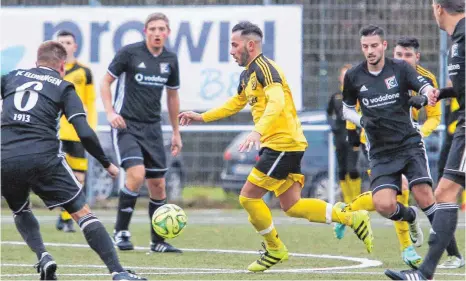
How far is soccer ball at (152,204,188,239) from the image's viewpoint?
33.4ft

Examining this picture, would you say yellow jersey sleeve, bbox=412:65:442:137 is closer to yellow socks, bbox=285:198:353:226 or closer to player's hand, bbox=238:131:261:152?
yellow socks, bbox=285:198:353:226

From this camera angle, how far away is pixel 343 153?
17.4m

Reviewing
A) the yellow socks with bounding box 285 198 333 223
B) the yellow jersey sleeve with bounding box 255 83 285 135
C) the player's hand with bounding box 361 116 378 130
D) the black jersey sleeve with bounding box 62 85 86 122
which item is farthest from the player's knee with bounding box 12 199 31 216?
the player's hand with bounding box 361 116 378 130

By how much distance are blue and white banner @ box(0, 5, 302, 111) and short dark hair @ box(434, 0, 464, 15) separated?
35.7 ft

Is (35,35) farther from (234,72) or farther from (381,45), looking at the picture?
(381,45)

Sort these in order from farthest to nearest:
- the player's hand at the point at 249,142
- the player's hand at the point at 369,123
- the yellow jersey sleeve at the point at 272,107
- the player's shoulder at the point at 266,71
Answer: the player's hand at the point at 369,123
the player's shoulder at the point at 266,71
the yellow jersey sleeve at the point at 272,107
the player's hand at the point at 249,142

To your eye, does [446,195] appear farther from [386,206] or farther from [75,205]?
[75,205]

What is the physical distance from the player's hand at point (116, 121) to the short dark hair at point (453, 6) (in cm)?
427

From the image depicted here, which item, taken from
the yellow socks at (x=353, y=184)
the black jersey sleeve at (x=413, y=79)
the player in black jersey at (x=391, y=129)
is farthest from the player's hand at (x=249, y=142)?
the yellow socks at (x=353, y=184)

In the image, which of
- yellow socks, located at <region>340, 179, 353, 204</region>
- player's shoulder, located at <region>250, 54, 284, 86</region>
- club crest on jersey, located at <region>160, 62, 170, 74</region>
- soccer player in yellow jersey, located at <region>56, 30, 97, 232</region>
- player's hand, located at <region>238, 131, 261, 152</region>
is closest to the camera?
player's hand, located at <region>238, 131, 261, 152</region>

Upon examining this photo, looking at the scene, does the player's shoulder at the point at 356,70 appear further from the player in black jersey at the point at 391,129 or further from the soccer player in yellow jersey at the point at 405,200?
the soccer player in yellow jersey at the point at 405,200

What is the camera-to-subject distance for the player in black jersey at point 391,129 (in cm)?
972

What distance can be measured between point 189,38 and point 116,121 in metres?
8.13

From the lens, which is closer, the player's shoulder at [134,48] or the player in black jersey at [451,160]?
the player in black jersey at [451,160]
